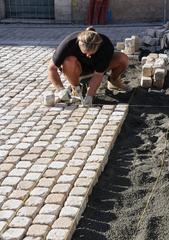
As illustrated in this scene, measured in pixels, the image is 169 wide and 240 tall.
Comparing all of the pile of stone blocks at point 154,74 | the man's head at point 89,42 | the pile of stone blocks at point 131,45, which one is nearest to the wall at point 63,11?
the pile of stone blocks at point 131,45

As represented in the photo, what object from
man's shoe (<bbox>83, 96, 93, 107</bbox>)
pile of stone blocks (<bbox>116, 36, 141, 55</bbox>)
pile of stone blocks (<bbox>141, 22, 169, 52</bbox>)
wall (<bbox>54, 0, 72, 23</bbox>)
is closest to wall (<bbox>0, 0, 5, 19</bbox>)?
wall (<bbox>54, 0, 72, 23</bbox>)

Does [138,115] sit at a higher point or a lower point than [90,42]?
lower

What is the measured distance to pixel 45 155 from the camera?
532 cm

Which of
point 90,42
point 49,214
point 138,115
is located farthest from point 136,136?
point 49,214

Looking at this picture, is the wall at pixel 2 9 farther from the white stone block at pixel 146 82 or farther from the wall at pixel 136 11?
the white stone block at pixel 146 82

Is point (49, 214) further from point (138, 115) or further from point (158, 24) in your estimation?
point (158, 24)

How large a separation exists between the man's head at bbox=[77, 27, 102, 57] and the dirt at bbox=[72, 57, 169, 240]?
955 millimetres

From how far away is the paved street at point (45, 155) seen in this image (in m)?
4.16

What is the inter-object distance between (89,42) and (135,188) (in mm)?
2156

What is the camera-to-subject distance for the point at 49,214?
4219mm

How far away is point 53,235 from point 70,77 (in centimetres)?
317

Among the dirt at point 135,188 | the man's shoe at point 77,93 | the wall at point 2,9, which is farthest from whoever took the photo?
the wall at point 2,9

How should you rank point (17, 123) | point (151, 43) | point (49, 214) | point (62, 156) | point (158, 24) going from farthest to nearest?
point (158, 24) < point (151, 43) < point (17, 123) < point (62, 156) < point (49, 214)

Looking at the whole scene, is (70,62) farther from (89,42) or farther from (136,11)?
(136,11)
